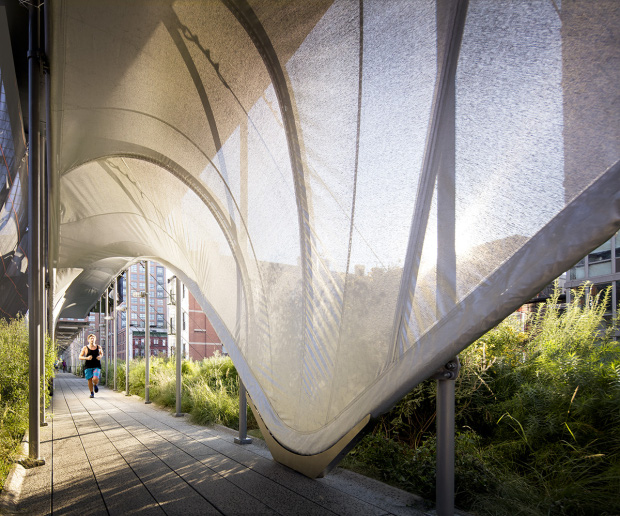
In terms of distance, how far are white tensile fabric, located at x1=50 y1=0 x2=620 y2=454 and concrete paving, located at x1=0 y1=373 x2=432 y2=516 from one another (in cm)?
41

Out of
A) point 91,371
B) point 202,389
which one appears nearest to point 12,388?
point 202,389

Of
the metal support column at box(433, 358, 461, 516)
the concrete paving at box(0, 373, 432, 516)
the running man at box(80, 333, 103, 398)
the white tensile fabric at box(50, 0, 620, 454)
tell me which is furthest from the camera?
the running man at box(80, 333, 103, 398)

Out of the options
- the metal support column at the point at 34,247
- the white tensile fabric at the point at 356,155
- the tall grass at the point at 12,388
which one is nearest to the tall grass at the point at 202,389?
the tall grass at the point at 12,388

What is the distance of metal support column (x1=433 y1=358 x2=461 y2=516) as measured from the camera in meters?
3.05

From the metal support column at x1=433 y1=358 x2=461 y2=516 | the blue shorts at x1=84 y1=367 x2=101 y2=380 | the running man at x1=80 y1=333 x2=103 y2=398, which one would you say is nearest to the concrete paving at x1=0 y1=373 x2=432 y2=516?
the metal support column at x1=433 y1=358 x2=461 y2=516

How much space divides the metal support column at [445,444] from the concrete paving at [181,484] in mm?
303

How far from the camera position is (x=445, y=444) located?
3047 millimetres

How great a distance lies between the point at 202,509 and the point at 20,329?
4.58 metres

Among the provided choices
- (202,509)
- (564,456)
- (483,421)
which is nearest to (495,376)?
(483,421)

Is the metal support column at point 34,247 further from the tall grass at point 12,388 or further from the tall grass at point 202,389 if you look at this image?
the tall grass at point 202,389

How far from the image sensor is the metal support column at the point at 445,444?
10.0ft

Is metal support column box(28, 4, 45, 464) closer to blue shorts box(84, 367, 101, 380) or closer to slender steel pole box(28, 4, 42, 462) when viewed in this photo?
slender steel pole box(28, 4, 42, 462)

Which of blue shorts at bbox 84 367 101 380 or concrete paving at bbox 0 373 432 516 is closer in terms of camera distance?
concrete paving at bbox 0 373 432 516

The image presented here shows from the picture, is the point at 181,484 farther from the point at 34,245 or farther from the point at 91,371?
the point at 91,371
